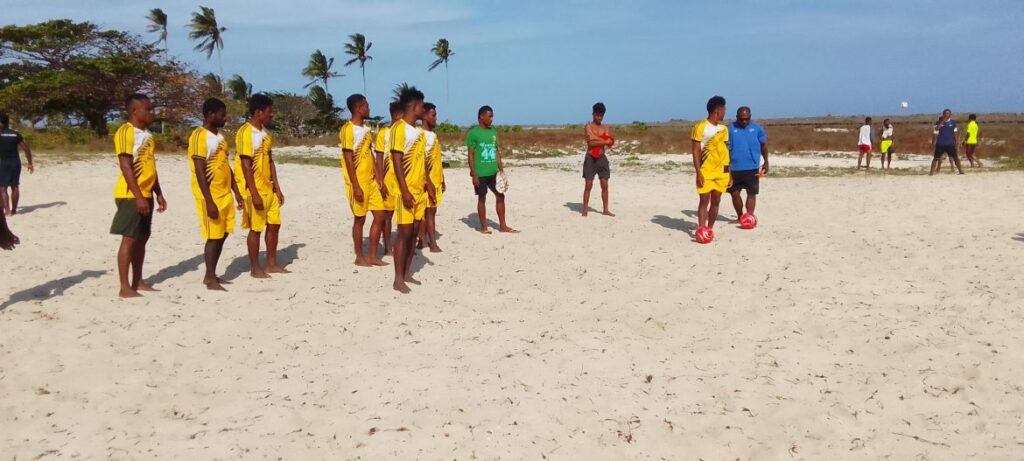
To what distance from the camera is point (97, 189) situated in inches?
560

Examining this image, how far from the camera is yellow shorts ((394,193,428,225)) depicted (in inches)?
240

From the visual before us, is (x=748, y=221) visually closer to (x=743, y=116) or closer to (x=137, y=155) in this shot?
(x=743, y=116)

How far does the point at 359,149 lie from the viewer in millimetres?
7262

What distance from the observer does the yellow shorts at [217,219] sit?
243 inches

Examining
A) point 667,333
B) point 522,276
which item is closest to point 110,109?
point 522,276

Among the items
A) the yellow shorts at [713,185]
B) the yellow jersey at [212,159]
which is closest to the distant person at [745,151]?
the yellow shorts at [713,185]

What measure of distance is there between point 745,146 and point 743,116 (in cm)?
41

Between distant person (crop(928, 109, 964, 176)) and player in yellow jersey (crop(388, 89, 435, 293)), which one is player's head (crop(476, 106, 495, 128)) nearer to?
player in yellow jersey (crop(388, 89, 435, 293))

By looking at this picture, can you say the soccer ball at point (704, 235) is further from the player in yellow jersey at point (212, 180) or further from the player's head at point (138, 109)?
the player's head at point (138, 109)

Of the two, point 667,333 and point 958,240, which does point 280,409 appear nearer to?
point 667,333

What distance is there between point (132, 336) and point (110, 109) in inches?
1267

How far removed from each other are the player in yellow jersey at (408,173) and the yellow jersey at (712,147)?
374 cm

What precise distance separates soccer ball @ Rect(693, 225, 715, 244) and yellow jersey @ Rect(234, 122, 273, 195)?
5.15m

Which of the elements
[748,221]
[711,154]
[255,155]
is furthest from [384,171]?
[748,221]
